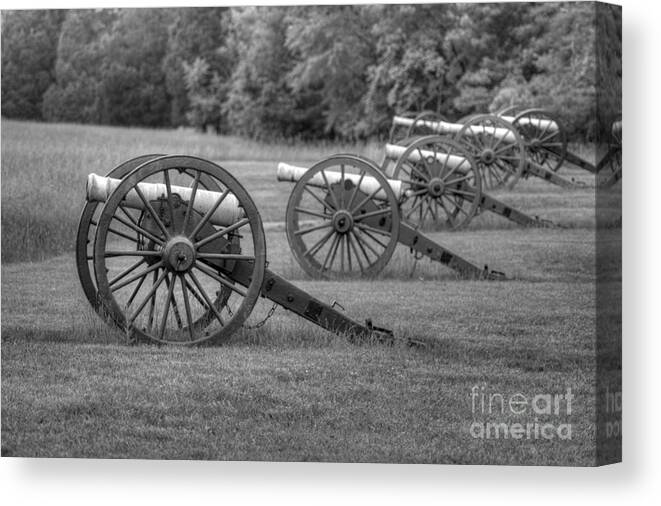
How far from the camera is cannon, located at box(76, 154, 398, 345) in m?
11.8

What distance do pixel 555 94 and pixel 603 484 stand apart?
3255 millimetres

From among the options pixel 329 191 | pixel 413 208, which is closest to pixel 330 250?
pixel 329 191

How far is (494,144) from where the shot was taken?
16.5 metres

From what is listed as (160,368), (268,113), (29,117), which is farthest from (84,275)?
(268,113)

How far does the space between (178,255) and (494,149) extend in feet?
18.8

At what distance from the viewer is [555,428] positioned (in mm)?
11297

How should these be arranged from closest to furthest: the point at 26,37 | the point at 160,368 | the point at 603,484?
1. the point at 603,484
2. the point at 160,368
3. the point at 26,37

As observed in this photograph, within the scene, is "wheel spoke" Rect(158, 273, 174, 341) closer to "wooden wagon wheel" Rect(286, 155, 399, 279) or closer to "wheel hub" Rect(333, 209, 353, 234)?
"wooden wagon wheel" Rect(286, 155, 399, 279)

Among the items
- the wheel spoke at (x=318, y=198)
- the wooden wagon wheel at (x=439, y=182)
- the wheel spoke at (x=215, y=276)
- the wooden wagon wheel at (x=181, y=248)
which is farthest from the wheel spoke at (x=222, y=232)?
the wooden wagon wheel at (x=439, y=182)

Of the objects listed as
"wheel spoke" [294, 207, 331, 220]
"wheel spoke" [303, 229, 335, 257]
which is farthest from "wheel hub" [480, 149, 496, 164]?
"wheel spoke" [303, 229, 335, 257]

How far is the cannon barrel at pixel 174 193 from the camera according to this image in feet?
39.0

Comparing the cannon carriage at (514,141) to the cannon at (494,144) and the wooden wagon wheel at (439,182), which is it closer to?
the cannon at (494,144)

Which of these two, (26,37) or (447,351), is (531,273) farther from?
(26,37)

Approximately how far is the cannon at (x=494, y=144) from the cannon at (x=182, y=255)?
2.86 meters
